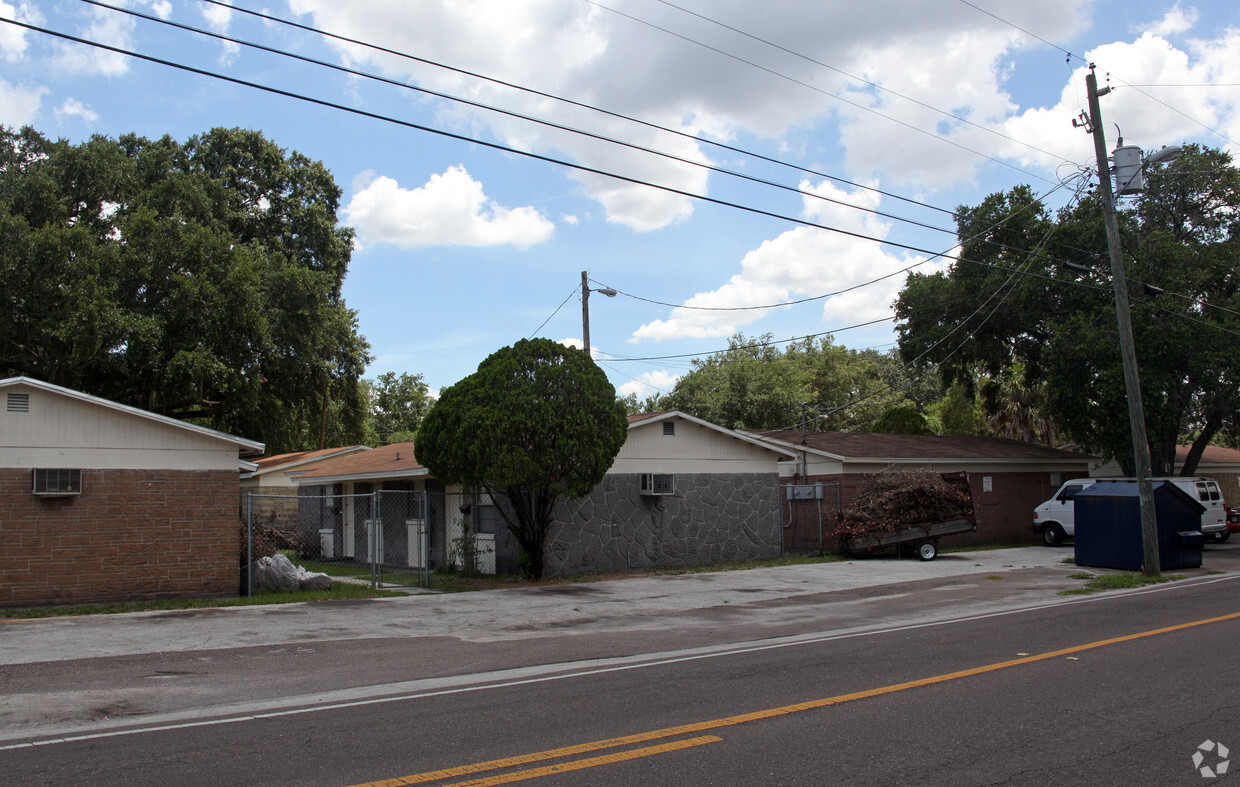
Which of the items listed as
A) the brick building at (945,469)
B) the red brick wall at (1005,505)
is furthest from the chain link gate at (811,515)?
the red brick wall at (1005,505)

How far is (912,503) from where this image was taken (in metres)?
22.1

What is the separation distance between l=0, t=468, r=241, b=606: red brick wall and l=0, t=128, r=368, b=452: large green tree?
11.1 metres

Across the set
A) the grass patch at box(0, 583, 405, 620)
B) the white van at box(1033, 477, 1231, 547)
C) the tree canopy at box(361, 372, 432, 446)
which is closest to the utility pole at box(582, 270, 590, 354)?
the grass patch at box(0, 583, 405, 620)

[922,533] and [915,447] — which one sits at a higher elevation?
[915,447]

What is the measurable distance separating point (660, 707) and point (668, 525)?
13.5 meters

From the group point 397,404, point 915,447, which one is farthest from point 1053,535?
point 397,404

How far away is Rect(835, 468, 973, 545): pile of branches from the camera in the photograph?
72.2ft

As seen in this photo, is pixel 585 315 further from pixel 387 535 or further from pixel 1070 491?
pixel 1070 491

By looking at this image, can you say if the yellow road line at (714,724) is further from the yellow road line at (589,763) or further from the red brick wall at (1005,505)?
the red brick wall at (1005,505)

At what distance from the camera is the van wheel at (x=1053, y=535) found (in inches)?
1020

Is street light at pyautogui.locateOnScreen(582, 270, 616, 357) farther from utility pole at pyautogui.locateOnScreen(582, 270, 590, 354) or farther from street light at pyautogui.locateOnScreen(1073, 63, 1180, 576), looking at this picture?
street light at pyautogui.locateOnScreen(1073, 63, 1180, 576)

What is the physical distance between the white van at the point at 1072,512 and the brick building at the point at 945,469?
1091mm

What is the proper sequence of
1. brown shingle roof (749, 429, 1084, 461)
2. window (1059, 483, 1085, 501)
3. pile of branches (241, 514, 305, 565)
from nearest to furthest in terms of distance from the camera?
pile of branches (241, 514, 305, 565) < brown shingle roof (749, 429, 1084, 461) < window (1059, 483, 1085, 501)

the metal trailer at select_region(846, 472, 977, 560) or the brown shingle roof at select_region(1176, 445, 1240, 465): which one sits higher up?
the brown shingle roof at select_region(1176, 445, 1240, 465)
